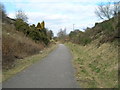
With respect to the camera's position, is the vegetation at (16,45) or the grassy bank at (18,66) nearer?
the grassy bank at (18,66)

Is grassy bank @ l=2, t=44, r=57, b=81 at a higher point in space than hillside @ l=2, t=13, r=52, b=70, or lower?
lower

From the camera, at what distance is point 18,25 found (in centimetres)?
3869

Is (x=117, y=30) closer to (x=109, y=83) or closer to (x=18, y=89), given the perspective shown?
(x=109, y=83)

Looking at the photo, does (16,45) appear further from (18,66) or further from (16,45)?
(18,66)

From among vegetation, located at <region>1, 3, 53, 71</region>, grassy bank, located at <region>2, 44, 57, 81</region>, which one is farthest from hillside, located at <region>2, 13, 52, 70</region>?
grassy bank, located at <region>2, 44, 57, 81</region>

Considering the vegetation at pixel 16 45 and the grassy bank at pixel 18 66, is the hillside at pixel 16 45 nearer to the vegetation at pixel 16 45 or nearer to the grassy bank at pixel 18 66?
the vegetation at pixel 16 45

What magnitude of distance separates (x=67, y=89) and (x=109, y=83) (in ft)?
7.75

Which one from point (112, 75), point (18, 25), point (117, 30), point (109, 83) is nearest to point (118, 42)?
point (117, 30)

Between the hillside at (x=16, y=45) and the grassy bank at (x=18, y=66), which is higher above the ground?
the hillside at (x=16, y=45)

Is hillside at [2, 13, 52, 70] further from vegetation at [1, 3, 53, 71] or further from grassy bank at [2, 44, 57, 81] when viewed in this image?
grassy bank at [2, 44, 57, 81]

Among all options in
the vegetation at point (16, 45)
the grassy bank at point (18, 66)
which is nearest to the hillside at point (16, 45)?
the vegetation at point (16, 45)

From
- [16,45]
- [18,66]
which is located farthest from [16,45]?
[18,66]

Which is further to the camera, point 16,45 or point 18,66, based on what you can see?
point 16,45

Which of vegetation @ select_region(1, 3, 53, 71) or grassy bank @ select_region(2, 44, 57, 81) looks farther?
vegetation @ select_region(1, 3, 53, 71)
